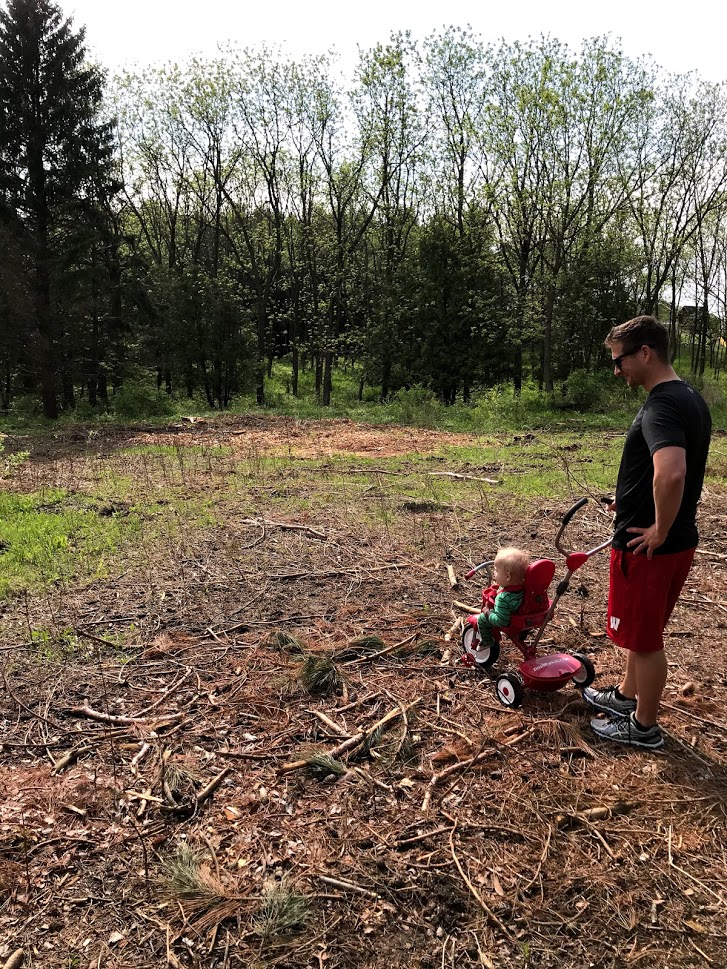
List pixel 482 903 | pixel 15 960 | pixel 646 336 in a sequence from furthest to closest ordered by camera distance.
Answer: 1. pixel 646 336
2. pixel 482 903
3. pixel 15 960

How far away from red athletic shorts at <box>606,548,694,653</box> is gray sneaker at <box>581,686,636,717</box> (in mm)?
571

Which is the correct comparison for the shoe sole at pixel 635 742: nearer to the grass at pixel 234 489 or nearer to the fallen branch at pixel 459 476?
the grass at pixel 234 489

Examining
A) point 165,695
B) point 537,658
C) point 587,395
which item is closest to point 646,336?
point 537,658

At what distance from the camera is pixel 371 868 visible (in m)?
2.34

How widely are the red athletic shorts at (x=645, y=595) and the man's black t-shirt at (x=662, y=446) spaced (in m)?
0.06

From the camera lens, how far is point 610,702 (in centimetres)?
327

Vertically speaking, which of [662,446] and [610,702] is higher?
[662,446]

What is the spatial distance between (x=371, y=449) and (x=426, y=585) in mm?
7720

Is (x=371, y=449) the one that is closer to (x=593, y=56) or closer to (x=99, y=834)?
(x=99, y=834)

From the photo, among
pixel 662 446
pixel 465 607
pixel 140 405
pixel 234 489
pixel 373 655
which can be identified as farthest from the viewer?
pixel 140 405

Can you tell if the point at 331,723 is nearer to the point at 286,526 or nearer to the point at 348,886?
the point at 348,886

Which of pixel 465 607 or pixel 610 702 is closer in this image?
pixel 610 702

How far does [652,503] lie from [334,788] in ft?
6.48

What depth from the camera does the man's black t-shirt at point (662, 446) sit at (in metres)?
2.61
